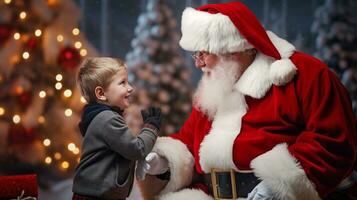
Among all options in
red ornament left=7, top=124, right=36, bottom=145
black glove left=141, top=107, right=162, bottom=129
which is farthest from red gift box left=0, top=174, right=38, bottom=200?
red ornament left=7, top=124, right=36, bottom=145

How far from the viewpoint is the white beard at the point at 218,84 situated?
2.14 m

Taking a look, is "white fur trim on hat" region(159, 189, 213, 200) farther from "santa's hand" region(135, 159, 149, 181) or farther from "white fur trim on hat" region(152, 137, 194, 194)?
"santa's hand" region(135, 159, 149, 181)

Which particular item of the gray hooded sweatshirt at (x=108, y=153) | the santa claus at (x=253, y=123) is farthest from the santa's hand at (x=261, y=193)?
the gray hooded sweatshirt at (x=108, y=153)

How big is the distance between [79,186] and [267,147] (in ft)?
2.43

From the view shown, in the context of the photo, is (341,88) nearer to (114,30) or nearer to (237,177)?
(237,177)

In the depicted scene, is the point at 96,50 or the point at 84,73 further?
the point at 96,50

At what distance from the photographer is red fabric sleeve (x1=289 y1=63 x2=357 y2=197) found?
6.16ft

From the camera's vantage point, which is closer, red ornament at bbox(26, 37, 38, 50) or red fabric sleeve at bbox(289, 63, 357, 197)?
red fabric sleeve at bbox(289, 63, 357, 197)

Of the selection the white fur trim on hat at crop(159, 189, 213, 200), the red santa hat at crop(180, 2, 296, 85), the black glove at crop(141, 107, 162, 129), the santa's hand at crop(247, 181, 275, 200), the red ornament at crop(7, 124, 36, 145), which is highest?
the red santa hat at crop(180, 2, 296, 85)

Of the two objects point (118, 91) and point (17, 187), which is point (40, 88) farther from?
point (118, 91)

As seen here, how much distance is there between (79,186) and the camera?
208 cm

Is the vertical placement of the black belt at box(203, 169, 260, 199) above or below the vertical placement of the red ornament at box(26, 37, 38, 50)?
below

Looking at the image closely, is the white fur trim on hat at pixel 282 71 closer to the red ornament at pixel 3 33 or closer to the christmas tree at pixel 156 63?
the christmas tree at pixel 156 63

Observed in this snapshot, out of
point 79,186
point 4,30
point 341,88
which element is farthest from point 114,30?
point 341,88
